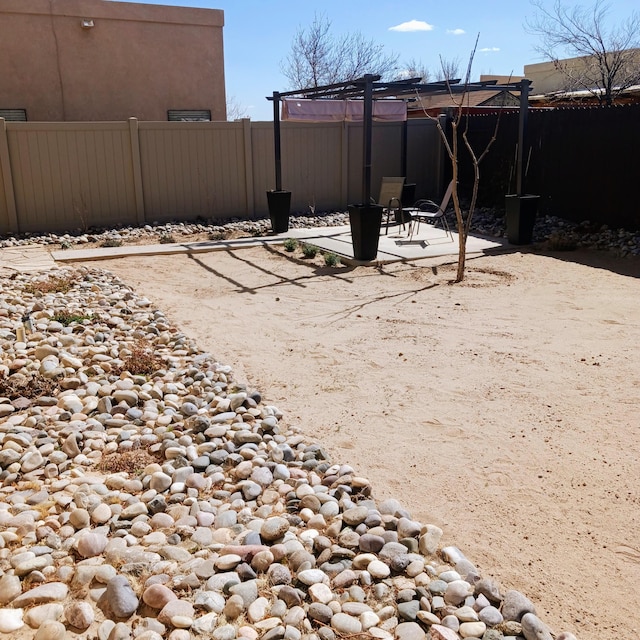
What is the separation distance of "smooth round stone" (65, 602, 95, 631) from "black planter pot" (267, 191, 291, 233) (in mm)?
9334

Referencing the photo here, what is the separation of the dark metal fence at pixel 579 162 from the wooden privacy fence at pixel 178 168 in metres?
2.30

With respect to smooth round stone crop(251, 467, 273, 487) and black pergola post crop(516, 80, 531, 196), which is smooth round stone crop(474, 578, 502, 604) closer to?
smooth round stone crop(251, 467, 273, 487)

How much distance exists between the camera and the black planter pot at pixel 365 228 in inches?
329

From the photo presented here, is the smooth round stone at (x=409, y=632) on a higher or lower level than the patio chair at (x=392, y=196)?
lower

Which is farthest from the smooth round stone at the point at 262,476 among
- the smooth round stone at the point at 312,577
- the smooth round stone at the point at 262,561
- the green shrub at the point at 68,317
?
the green shrub at the point at 68,317

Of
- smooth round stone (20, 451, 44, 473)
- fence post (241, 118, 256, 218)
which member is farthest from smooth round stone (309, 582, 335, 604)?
fence post (241, 118, 256, 218)

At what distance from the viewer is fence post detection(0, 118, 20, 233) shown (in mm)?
10422

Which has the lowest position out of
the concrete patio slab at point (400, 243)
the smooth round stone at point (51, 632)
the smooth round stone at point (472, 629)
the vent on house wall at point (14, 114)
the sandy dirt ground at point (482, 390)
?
the sandy dirt ground at point (482, 390)

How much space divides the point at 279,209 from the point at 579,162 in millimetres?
4812

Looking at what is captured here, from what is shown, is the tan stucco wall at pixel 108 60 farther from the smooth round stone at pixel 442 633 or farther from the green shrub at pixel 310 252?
the smooth round stone at pixel 442 633

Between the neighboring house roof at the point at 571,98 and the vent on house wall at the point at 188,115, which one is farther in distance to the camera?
the neighboring house roof at the point at 571,98

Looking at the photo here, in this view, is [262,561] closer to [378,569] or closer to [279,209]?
[378,569]

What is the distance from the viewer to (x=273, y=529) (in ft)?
8.82

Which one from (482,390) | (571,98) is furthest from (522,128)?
(571,98)
